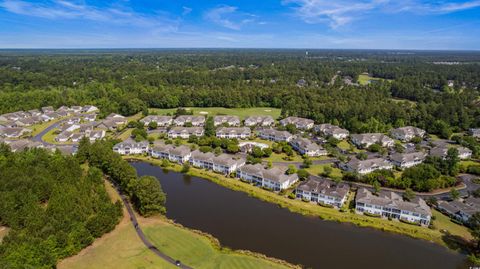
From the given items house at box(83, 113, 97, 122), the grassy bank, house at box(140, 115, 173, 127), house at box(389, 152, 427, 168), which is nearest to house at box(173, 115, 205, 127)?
house at box(140, 115, 173, 127)

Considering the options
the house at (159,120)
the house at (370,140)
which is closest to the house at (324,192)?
the house at (370,140)

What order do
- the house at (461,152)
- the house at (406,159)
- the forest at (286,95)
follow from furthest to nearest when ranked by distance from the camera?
the forest at (286,95), the house at (461,152), the house at (406,159)

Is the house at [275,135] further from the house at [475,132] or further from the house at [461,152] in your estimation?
the house at [475,132]

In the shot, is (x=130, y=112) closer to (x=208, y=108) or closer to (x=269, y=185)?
(x=208, y=108)

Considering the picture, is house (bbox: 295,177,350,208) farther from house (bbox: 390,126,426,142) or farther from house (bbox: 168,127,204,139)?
house (bbox: 390,126,426,142)

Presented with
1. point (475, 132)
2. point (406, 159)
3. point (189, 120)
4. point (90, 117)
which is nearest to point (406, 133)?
point (475, 132)

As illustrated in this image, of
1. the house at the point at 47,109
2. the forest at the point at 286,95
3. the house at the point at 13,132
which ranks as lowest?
the house at the point at 13,132
